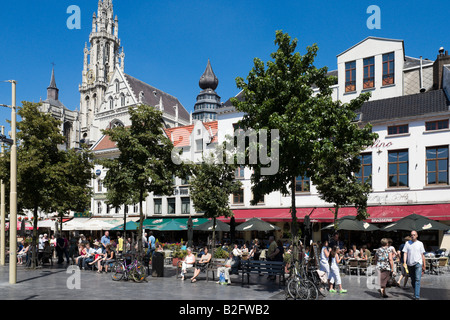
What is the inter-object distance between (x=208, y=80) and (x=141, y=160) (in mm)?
94268

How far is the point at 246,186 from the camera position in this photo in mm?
36406

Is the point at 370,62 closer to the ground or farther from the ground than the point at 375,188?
farther from the ground

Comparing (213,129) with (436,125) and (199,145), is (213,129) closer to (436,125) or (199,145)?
(199,145)

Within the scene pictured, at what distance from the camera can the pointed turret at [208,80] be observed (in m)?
109

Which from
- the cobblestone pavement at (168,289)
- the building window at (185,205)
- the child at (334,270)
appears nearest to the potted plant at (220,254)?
the cobblestone pavement at (168,289)

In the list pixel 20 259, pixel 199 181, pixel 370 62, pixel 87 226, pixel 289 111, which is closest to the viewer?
pixel 289 111

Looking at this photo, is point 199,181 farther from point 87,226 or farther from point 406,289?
point 406,289

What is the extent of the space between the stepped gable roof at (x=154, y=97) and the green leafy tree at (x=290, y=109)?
57437mm

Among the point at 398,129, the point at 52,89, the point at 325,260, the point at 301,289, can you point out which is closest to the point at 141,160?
the point at 325,260

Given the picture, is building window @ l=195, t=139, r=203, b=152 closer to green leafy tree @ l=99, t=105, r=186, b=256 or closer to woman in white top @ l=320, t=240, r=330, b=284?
green leafy tree @ l=99, t=105, r=186, b=256

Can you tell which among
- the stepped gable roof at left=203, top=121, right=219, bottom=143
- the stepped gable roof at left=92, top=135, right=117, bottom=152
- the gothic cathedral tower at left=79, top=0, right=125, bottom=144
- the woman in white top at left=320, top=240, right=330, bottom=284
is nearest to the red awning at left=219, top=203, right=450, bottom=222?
the stepped gable roof at left=203, top=121, right=219, bottom=143

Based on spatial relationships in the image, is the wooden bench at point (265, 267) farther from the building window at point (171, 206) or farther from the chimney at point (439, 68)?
the building window at point (171, 206)

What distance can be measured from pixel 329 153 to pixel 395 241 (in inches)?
693

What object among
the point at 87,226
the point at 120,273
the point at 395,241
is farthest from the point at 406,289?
the point at 87,226
